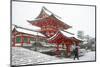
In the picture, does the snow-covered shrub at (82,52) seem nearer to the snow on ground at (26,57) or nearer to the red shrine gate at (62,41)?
the red shrine gate at (62,41)

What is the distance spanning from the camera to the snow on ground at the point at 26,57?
219cm

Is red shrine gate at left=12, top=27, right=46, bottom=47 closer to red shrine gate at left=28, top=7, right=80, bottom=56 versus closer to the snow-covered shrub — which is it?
red shrine gate at left=28, top=7, right=80, bottom=56

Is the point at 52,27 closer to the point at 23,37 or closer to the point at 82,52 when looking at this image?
the point at 23,37

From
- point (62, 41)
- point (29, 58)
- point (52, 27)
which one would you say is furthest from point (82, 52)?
point (29, 58)

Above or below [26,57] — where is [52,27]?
above

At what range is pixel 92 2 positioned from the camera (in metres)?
2.55

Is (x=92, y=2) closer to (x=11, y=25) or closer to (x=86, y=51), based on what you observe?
(x=86, y=51)

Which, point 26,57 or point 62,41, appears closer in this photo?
point 26,57

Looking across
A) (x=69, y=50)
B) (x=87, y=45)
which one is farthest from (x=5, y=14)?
(x=87, y=45)

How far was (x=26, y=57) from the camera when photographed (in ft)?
7.34

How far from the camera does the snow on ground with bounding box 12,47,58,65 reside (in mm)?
2187

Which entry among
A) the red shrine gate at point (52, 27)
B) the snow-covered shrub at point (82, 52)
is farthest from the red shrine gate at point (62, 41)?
the snow-covered shrub at point (82, 52)

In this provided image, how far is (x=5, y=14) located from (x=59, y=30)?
629 mm

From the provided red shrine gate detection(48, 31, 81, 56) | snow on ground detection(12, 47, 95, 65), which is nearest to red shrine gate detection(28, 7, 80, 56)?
red shrine gate detection(48, 31, 81, 56)
